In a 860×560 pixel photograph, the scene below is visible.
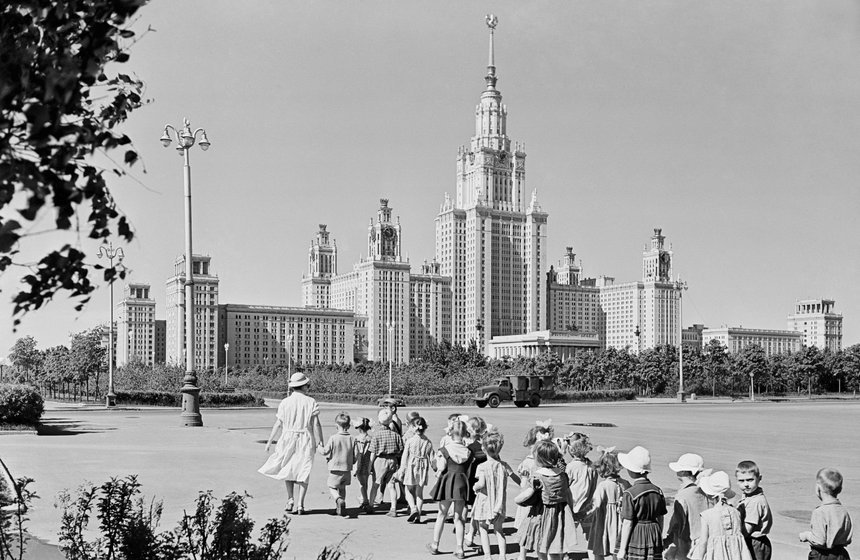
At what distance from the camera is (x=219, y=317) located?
164 meters

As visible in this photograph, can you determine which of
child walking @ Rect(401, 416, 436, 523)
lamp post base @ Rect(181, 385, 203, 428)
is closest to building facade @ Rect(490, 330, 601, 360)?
lamp post base @ Rect(181, 385, 203, 428)

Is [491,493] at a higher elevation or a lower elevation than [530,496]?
lower

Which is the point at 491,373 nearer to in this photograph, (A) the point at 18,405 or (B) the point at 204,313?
(A) the point at 18,405

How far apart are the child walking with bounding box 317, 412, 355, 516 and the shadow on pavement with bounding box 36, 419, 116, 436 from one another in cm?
1464

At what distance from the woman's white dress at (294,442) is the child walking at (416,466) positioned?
1.41 meters

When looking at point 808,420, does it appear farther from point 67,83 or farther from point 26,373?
point 26,373

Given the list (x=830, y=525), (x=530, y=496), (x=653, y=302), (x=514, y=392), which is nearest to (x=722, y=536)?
(x=830, y=525)

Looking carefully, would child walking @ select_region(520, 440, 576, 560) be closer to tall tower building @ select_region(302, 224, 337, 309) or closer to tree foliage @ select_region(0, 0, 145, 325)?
tree foliage @ select_region(0, 0, 145, 325)

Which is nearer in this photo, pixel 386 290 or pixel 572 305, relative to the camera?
pixel 386 290

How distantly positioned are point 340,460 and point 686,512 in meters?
4.92

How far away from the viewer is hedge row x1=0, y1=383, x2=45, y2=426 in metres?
24.1

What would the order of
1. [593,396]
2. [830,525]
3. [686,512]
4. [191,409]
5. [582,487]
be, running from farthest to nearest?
[593,396] < [191,409] < [582,487] < [686,512] < [830,525]

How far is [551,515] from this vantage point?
8.39 metres

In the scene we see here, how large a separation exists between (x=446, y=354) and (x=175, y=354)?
8080cm
